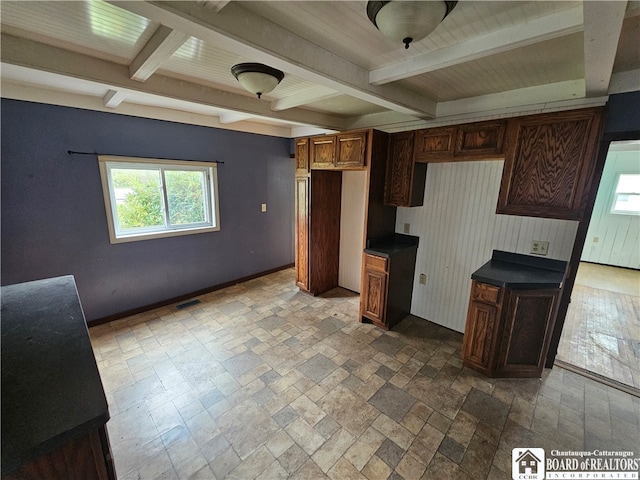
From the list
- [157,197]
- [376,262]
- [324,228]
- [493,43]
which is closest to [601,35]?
[493,43]

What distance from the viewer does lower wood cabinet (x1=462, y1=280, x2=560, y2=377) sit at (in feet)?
7.31

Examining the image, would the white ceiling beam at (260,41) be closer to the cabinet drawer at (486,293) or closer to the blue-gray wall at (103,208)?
the cabinet drawer at (486,293)

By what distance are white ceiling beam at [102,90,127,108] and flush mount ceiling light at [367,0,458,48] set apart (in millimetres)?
2352

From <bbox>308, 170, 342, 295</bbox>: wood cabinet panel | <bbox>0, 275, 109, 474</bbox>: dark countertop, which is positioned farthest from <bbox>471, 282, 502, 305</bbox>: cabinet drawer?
<bbox>0, 275, 109, 474</bbox>: dark countertop

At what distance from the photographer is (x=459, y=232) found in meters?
2.96

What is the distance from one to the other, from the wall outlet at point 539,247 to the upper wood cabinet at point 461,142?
888 mm

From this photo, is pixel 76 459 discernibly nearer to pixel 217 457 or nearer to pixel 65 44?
pixel 217 457

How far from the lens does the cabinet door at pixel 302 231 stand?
12.4 feet

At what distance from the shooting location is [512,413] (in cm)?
200

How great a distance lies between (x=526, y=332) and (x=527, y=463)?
3.33 feet

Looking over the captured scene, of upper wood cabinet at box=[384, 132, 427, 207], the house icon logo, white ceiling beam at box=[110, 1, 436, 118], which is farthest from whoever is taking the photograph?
upper wood cabinet at box=[384, 132, 427, 207]

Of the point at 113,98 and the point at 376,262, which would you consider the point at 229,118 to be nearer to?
the point at 113,98

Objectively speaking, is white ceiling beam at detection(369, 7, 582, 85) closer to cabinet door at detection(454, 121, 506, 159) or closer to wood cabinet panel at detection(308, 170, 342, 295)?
cabinet door at detection(454, 121, 506, 159)

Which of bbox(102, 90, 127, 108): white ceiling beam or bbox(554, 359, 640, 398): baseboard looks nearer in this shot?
bbox(554, 359, 640, 398): baseboard
